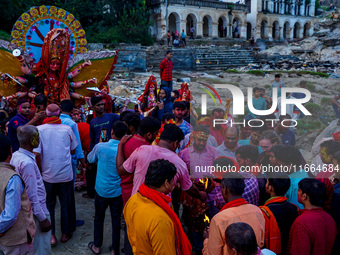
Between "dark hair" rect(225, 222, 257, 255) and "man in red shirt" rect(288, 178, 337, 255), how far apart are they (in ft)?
2.41

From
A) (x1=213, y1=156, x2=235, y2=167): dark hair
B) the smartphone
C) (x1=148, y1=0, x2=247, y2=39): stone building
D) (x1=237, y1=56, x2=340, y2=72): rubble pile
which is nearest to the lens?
(x1=213, y1=156, x2=235, y2=167): dark hair

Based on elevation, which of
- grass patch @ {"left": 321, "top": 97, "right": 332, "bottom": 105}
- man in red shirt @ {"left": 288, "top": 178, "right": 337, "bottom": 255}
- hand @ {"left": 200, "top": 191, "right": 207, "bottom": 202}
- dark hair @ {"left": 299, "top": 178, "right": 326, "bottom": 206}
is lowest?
grass patch @ {"left": 321, "top": 97, "right": 332, "bottom": 105}

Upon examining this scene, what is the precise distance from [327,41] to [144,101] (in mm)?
27463

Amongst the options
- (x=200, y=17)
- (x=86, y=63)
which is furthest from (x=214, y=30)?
(x=86, y=63)

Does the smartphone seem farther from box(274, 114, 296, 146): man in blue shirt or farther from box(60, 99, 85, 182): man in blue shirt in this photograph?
box(274, 114, 296, 146): man in blue shirt

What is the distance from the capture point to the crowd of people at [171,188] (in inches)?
89.1

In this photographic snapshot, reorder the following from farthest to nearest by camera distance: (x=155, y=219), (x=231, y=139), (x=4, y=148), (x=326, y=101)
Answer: (x=326, y=101)
(x=231, y=139)
(x=4, y=148)
(x=155, y=219)

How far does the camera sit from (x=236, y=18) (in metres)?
35.9

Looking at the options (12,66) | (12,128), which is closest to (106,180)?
(12,128)

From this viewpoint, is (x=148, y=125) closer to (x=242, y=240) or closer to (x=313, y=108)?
(x=242, y=240)

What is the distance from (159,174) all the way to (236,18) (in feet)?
120

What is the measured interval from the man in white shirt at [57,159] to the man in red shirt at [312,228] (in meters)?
2.70

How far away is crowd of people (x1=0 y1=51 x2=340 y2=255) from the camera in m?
2.26

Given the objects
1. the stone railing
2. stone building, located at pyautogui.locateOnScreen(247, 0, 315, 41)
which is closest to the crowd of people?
the stone railing
